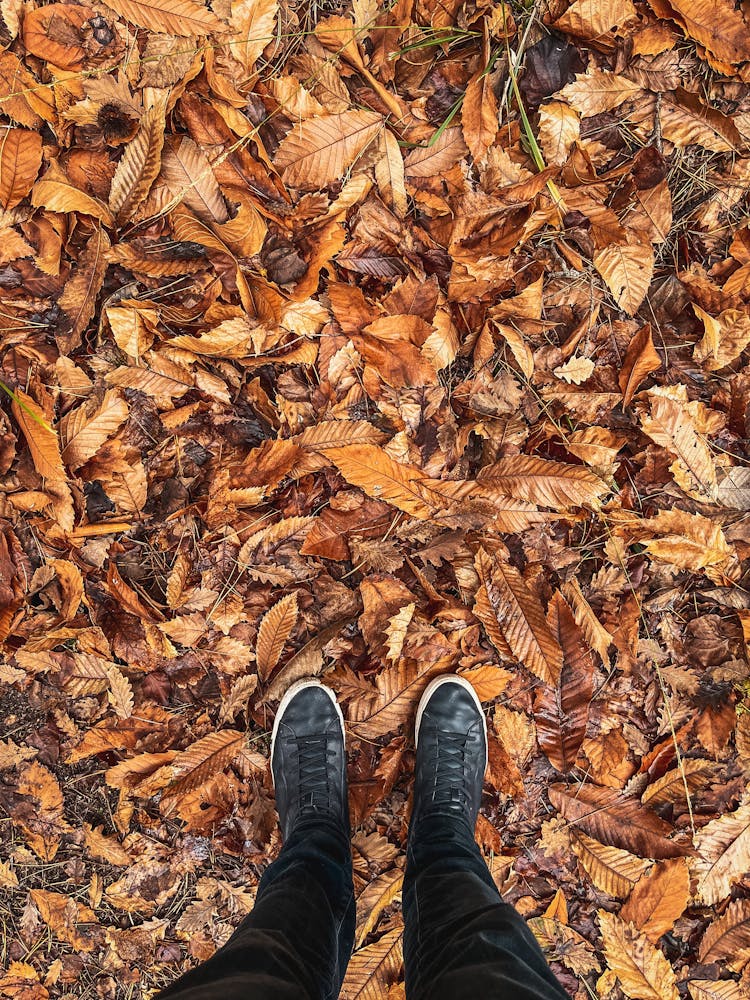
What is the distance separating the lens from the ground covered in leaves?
1.54 meters

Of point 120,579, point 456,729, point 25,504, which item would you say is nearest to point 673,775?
point 456,729

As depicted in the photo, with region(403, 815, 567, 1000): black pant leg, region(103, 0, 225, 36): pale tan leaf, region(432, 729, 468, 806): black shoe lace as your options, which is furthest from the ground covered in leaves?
region(403, 815, 567, 1000): black pant leg

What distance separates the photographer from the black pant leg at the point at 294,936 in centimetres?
105

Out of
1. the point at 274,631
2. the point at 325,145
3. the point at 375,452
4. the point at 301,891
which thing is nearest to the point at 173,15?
the point at 325,145

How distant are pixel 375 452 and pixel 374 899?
3.97 feet

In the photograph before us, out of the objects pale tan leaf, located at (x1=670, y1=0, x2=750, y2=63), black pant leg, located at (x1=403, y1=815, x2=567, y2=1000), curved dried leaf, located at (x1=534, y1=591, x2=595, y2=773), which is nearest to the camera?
black pant leg, located at (x1=403, y1=815, x2=567, y2=1000)

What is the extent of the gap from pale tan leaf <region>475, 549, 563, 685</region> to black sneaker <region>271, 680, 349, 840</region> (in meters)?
0.51

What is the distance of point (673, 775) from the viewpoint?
1647 mm

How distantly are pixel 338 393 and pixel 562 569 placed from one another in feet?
2.48

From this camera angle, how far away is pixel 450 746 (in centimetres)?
163

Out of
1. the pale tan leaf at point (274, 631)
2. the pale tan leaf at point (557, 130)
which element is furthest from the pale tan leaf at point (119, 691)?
the pale tan leaf at point (557, 130)

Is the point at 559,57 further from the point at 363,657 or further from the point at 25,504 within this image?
the point at 25,504

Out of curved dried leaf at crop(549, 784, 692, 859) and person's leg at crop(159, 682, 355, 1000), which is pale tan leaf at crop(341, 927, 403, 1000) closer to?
person's leg at crop(159, 682, 355, 1000)

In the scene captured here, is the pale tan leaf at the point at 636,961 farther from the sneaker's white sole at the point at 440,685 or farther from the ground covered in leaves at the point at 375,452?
the sneaker's white sole at the point at 440,685
